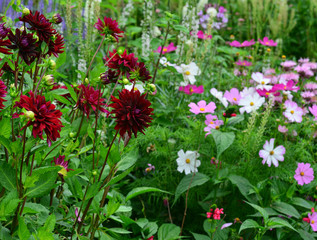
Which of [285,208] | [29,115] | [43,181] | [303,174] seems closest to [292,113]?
[303,174]

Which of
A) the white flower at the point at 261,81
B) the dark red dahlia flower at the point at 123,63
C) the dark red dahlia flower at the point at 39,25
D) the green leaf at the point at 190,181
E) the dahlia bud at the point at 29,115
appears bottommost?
the green leaf at the point at 190,181

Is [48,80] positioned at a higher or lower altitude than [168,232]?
higher

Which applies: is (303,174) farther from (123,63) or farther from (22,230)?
(22,230)

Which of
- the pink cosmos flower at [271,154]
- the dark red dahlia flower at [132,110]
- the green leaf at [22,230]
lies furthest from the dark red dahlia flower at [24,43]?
the pink cosmos flower at [271,154]

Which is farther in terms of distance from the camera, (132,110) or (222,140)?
(222,140)

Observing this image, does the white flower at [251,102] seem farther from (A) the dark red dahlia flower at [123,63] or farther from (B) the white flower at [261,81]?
(A) the dark red dahlia flower at [123,63]

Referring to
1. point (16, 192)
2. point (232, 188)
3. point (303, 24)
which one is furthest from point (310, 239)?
point (303, 24)

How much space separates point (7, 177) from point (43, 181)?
0.28 feet

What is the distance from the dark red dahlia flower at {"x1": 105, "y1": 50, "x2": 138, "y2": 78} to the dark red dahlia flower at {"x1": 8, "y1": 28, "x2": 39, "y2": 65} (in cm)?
19

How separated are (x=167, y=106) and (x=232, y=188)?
54cm

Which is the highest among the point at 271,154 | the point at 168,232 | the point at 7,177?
the point at 7,177

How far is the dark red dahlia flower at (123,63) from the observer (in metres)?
1.07

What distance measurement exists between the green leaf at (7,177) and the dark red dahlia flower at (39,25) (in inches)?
12.6

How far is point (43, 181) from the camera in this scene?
3.16ft
